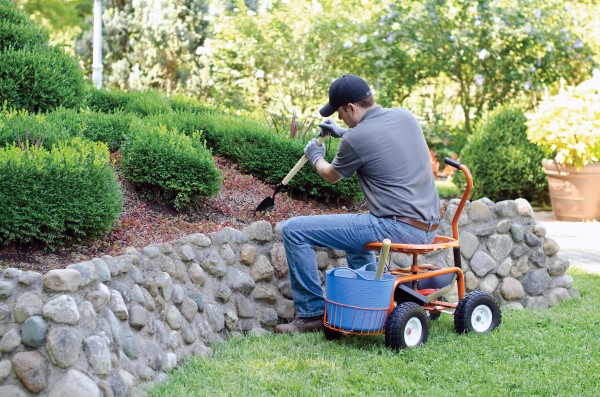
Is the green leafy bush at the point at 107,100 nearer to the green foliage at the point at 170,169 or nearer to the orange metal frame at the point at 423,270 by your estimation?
the green foliage at the point at 170,169

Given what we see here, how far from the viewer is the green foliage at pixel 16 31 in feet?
19.7

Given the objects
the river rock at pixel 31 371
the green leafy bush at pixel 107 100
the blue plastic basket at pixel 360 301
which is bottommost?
the river rock at pixel 31 371

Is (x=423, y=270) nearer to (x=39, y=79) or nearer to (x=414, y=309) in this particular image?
(x=414, y=309)

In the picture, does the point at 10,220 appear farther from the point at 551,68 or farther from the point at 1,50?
the point at 551,68

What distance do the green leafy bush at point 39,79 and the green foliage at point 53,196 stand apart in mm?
1574

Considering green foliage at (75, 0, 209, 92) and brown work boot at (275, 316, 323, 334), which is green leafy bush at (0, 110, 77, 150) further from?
green foliage at (75, 0, 209, 92)

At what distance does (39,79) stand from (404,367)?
3483 millimetres

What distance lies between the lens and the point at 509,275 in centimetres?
556

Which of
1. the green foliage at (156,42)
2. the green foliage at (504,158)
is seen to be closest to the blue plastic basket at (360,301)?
the green foliage at (504,158)

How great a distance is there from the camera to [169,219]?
190 inches

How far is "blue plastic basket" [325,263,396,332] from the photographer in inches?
158

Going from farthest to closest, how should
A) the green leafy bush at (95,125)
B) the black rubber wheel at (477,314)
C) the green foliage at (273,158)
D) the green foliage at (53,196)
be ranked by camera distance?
1. the green foliage at (273,158)
2. the green leafy bush at (95,125)
3. the black rubber wheel at (477,314)
4. the green foliage at (53,196)

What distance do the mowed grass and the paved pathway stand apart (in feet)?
7.55

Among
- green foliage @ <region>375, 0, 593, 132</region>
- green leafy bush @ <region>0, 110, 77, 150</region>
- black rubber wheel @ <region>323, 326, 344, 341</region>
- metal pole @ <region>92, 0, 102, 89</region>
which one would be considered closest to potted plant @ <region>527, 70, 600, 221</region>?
green foliage @ <region>375, 0, 593, 132</region>
